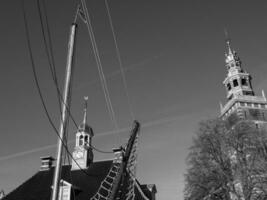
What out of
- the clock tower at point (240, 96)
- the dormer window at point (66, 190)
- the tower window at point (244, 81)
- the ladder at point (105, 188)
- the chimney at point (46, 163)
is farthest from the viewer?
the tower window at point (244, 81)

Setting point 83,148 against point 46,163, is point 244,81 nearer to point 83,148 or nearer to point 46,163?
point 83,148

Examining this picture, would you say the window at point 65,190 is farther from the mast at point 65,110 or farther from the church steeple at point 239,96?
the church steeple at point 239,96

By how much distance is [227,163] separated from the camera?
1132 inches

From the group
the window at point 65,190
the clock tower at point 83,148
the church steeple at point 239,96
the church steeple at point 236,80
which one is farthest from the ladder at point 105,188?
the church steeple at point 236,80

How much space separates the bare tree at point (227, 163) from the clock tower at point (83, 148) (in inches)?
515

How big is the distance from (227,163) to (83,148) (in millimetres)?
17416

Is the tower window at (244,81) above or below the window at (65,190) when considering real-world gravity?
above

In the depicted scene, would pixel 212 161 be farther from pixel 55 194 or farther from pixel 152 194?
pixel 55 194

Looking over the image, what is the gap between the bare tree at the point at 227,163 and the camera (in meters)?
26.5

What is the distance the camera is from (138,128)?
2583cm

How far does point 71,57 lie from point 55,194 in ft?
16.0

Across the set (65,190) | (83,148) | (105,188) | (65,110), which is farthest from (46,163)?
(65,110)

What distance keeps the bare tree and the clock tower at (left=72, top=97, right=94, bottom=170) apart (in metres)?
13.1

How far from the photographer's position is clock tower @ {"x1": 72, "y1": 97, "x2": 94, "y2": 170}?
36.7m
